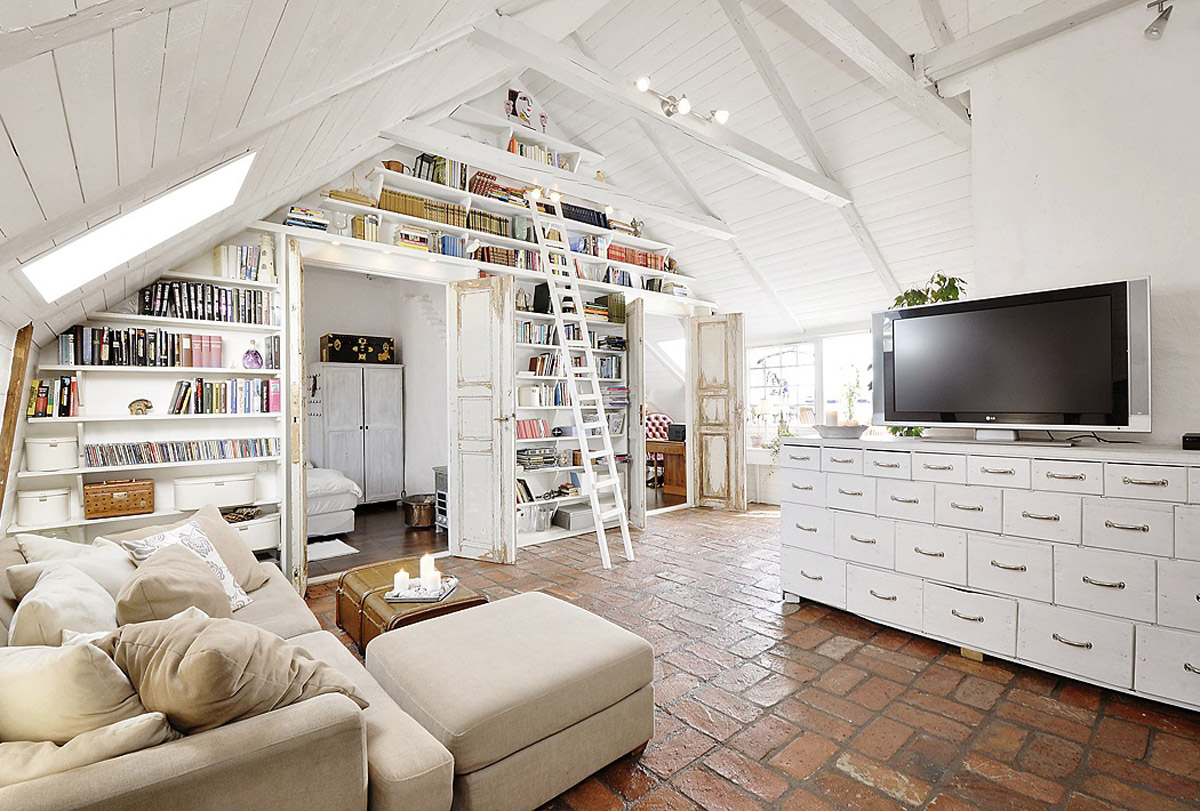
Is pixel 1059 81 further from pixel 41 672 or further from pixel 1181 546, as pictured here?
pixel 41 672

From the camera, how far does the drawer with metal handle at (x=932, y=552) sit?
274 centimetres

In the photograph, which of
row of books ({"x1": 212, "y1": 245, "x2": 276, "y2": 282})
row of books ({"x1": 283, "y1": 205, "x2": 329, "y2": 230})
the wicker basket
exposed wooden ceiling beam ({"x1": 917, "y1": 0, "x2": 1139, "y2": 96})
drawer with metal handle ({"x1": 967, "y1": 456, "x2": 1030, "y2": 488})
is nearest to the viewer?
drawer with metal handle ({"x1": 967, "y1": 456, "x2": 1030, "y2": 488})

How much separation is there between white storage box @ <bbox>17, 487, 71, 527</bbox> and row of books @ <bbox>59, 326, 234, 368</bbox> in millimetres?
711

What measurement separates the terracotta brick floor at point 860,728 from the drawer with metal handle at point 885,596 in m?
0.11

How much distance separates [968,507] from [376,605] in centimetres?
277

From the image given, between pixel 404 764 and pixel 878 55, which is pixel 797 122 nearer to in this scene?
pixel 878 55

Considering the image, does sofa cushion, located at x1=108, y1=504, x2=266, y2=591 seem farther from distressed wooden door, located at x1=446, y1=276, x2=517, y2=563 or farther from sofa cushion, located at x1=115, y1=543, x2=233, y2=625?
distressed wooden door, located at x1=446, y1=276, x2=517, y2=563

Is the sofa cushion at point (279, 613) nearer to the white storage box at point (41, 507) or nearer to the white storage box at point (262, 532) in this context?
the white storage box at point (262, 532)

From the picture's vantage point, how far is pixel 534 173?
4.57 m

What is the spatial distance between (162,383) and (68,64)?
3.45 meters

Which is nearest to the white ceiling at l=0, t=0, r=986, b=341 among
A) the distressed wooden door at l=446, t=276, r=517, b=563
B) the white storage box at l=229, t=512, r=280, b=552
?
the distressed wooden door at l=446, t=276, r=517, b=563

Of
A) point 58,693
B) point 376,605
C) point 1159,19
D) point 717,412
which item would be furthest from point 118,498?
point 1159,19

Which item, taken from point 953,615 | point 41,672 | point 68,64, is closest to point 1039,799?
point 953,615

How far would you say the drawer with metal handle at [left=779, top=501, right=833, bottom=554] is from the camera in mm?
3271
